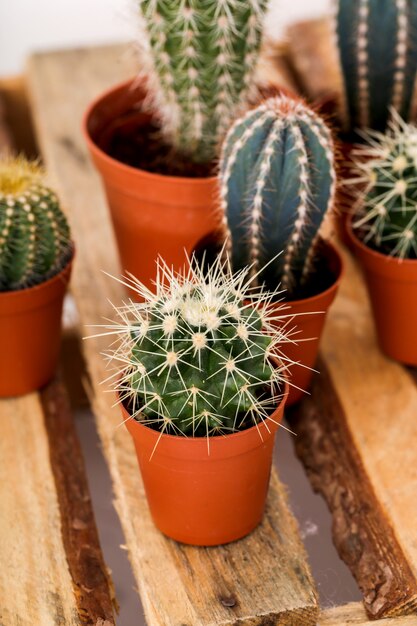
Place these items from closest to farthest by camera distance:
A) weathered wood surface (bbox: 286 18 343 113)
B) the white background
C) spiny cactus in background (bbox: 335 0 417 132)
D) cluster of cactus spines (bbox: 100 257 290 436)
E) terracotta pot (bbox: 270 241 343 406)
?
1. cluster of cactus spines (bbox: 100 257 290 436)
2. terracotta pot (bbox: 270 241 343 406)
3. spiny cactus in background (bbox: 335 0 417 132)
4. weathered wood surface (bbox: 286 18 343 113)
5. the white background

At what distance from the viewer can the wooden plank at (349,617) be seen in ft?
3.52

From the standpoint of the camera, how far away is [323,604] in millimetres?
1081

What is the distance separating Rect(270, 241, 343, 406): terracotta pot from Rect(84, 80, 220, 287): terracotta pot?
170 millimetres

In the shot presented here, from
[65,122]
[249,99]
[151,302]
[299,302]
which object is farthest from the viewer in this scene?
[65,122]

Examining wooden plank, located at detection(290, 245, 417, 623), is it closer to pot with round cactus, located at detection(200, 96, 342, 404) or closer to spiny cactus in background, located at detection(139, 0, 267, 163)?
pot with round cactus, located at detection(200, 96, 342, 404)

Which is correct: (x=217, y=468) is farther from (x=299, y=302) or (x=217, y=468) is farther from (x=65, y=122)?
(x=65, y=122)

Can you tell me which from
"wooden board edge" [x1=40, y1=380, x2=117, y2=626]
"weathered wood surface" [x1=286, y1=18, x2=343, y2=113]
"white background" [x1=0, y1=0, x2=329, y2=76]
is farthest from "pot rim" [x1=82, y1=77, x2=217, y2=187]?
"white background" [x1=0, y1=0, x2=329, y2=76]

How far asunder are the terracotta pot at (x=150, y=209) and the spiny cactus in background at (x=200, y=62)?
110 mm

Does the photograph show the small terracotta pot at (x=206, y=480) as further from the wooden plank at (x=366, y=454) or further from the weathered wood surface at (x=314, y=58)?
the weathered wood surface at (x=314, y=58)

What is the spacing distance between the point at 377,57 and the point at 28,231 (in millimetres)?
647

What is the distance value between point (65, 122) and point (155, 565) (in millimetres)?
1054

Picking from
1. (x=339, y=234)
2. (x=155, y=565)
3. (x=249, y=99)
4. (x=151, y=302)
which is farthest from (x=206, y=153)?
(x=155, y=565)

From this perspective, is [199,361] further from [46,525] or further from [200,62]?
[200,62]

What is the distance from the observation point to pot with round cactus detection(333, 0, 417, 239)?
150cm
